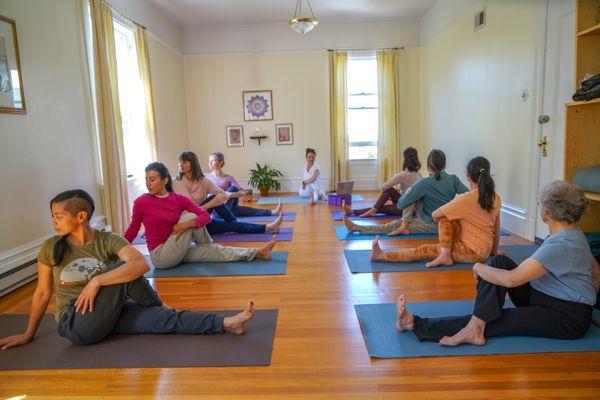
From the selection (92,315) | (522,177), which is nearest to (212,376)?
(92,315)

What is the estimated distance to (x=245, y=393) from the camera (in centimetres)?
177

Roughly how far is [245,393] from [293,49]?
7258 millimetres

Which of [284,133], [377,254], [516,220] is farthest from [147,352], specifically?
[284,133]

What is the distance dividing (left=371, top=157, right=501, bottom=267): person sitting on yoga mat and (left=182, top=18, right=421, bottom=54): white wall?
556cm

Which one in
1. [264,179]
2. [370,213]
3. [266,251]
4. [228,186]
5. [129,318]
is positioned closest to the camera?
[129,318]

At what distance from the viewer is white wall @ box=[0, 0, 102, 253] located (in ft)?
10.9

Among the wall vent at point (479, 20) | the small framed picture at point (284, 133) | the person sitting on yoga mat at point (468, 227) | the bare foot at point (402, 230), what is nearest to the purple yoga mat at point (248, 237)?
the bare foot at point (402, 230)

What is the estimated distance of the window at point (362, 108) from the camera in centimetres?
824

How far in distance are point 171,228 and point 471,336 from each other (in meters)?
2.40

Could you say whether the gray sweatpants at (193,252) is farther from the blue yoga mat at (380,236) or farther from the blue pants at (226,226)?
the blue yoga mat at (380,236)

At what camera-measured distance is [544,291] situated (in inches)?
79.2

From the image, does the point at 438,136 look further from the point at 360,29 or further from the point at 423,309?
the point at 423,309

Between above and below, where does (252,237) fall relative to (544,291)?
below

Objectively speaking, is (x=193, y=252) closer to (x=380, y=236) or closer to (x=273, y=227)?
(x=273, y=227)
